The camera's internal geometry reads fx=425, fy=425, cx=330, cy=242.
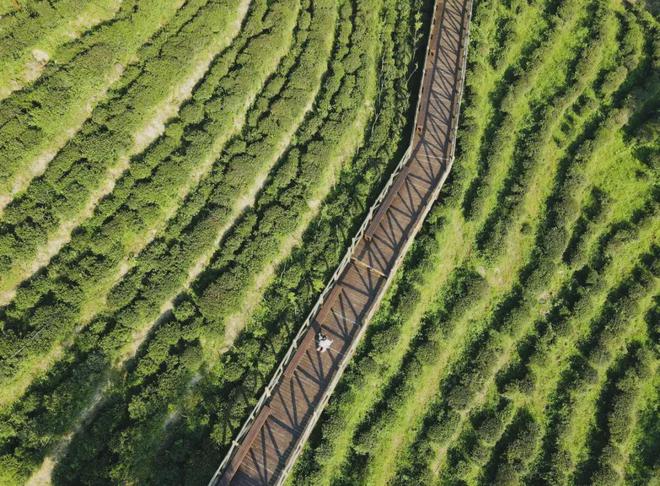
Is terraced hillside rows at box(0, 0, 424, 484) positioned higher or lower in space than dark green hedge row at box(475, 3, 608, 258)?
lower

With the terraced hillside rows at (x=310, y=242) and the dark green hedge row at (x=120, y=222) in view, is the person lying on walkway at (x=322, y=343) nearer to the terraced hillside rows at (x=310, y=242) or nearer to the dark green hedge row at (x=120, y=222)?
the terraced hillside rows at (x=310, y=242)

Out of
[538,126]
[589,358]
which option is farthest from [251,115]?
[589,358]

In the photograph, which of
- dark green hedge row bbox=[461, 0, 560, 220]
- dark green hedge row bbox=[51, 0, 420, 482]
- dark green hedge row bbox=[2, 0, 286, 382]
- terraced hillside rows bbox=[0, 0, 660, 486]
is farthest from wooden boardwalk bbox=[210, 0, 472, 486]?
dark green hedge row bbox=[2, 0, 286, 382]

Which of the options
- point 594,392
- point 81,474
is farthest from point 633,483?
point 81,474

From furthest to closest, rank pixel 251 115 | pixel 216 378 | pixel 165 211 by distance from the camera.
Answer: pixel 251 115
pixel 165 211
pixel 216 378

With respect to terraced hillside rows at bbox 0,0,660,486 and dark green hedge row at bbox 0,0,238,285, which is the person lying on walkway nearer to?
terraced hillside rows at bbox 0,0,660,486

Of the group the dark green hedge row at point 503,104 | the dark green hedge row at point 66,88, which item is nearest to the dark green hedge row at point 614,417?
the dark green hedge row at point 503,104

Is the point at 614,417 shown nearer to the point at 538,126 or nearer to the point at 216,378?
the point at 538,126
